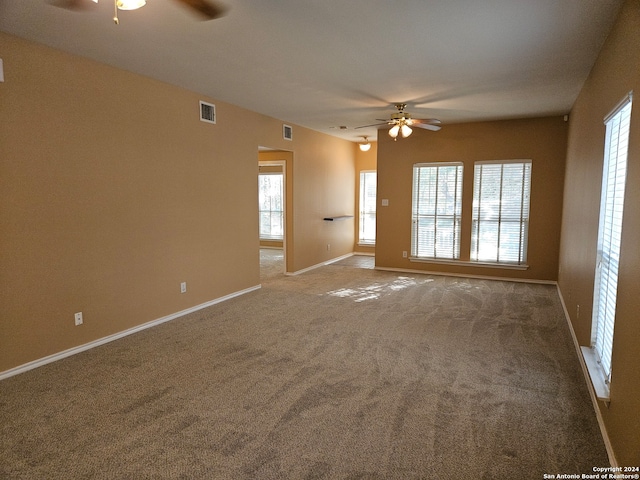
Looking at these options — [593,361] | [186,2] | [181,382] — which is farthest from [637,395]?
[186,2]

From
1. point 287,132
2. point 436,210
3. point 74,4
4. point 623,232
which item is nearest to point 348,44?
point 74,4

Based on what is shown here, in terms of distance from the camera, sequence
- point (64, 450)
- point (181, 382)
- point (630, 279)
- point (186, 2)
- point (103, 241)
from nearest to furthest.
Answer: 1. point (630, 279)
2. point (64, 450)
3. point (186, 2)
4. point (181, 382)
5. point (103, 241)

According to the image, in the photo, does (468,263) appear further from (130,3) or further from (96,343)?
(130,3)

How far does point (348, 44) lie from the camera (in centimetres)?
325

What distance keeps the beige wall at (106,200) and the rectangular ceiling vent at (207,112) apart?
4.4 inches

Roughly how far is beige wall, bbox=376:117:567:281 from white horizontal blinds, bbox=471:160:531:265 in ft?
0.33

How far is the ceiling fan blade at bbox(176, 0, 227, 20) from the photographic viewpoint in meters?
2.50

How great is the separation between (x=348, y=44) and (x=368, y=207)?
21.5 feet

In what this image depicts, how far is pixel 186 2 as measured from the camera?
2.49 metres

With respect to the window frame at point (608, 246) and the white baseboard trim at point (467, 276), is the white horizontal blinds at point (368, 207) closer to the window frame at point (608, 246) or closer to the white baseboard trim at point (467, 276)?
the white baseboard trim at point (467, 276)

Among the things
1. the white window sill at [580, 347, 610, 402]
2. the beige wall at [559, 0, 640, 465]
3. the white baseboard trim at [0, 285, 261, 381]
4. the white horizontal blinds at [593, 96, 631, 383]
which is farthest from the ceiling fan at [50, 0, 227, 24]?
the white window sill at [580, 347, 610, 402]

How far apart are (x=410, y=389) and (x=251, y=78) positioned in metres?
3.44

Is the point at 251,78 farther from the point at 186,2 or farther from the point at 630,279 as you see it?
the point at 630,279

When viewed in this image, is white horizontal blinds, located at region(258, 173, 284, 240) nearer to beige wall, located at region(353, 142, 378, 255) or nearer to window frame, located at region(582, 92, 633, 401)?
beige wall, located at region(353, 142, 378, 255)
